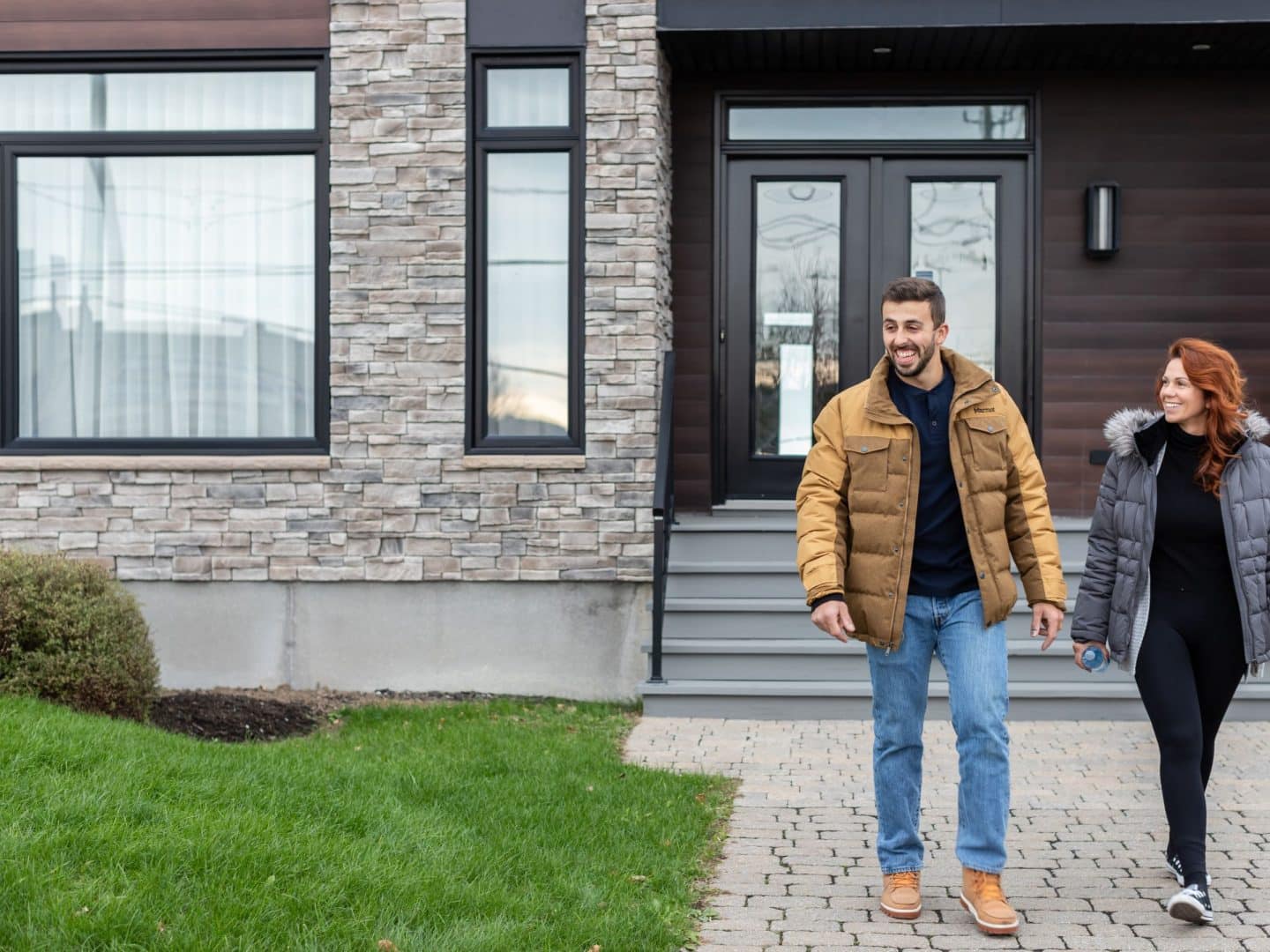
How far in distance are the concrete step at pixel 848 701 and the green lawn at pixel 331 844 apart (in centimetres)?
127

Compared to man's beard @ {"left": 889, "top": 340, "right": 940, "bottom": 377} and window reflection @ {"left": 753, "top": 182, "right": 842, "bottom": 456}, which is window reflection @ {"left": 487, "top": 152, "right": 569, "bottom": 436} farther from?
man's beard @ {"left": 889, "top": 340, "right": 940, "bottom": 377}

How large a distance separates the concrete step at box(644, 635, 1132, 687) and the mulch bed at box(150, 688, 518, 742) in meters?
1.25

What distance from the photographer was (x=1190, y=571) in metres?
4.42

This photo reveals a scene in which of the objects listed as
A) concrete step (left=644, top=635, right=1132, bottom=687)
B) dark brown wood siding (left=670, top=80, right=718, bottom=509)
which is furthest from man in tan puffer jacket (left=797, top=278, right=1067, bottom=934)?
dark brown wood siding (left=670, top=80, right=718, bottom=509)

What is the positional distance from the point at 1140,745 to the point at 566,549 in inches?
125

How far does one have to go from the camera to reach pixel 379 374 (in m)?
8.26

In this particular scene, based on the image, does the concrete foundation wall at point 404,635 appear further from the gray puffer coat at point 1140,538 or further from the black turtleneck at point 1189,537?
the black turtleneck at point 1189,537

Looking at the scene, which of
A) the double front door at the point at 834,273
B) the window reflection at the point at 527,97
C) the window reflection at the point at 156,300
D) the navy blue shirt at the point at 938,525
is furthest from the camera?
the double front door at the point at 834,273

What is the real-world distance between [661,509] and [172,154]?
11.9 ft

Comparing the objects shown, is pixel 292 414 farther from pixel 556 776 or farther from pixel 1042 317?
pixel 1042 317

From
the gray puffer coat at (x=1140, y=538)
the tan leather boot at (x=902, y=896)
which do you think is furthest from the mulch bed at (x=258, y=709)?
the gray puffer coat at (x=1140, y=538)

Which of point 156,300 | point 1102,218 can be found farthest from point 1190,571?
point 156,300

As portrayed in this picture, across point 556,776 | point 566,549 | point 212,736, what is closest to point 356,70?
point 566,549

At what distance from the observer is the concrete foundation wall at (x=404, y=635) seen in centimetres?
820
